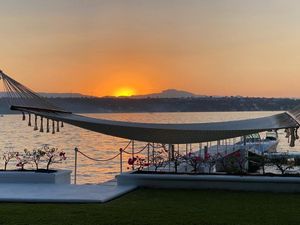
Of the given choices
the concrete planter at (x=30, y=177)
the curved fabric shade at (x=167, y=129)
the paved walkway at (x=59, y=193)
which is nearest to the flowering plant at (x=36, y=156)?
the concrete planter at (x=30, y=177)

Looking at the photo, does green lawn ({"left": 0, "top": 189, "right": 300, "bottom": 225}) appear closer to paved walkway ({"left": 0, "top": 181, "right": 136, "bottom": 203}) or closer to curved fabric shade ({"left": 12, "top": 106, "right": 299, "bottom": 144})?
paved walkway ({"left": 0, "top": 181, "right": 136, "bottom": 203})

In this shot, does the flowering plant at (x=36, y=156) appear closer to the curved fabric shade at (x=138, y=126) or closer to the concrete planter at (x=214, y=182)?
the curved fabric shade at (x=138, y=126)

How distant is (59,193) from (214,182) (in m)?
2.65

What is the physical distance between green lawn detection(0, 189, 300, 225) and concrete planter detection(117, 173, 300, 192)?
11.6 inches

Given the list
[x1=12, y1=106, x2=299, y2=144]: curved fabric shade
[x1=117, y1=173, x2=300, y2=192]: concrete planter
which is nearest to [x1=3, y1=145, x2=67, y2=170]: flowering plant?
[x1=12, y1=106, x2=299, y2=144]: curved fabric shade

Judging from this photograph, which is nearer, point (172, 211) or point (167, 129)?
point (172, 211)

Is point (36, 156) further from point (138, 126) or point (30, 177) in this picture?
point (138, 126)

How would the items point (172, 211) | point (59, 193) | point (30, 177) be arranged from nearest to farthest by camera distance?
point (172, 211), point (59, 193), point (30, 177)

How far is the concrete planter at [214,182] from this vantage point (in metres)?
9.57

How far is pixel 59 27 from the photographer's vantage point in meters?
15.9

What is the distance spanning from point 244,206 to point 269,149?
1767cm

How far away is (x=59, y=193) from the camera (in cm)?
937

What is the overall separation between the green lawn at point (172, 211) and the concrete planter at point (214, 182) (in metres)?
0.29

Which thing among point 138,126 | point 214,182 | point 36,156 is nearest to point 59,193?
point 138,126
